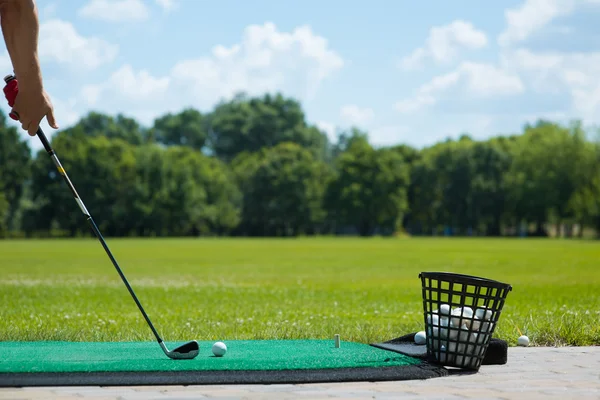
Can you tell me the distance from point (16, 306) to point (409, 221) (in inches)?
4519

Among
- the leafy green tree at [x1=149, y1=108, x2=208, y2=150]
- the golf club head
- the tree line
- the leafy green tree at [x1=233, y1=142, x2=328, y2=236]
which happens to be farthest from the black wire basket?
the leafy green tree at [x1=149, y1=108, x2=208, y2=150]

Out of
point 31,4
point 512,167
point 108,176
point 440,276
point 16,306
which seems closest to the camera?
point 31,4

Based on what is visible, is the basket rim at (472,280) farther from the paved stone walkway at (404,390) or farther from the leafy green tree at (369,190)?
the leafy green tree at (369,190)

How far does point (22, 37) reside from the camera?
6.20 metres

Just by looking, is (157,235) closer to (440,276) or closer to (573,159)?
(573,159)

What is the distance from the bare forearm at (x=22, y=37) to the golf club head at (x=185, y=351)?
250 centimetres

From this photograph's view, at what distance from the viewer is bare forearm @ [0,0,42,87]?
20.0 ft

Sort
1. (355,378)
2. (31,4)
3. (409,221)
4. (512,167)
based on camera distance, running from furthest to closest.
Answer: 1. (409,221)
2. (512,167)
3. (355,378)
4. (31,4)

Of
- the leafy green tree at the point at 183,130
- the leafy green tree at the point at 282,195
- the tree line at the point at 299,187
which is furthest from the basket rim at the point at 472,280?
the leafy green tree at the point at 183,130

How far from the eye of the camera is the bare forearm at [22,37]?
20.0 feet

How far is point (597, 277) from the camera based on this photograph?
28359mm

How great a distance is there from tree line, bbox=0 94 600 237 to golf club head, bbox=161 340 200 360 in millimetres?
96689

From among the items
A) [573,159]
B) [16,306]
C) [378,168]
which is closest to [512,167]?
[573,159]

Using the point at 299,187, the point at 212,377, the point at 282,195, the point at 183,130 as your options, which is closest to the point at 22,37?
the point at 212,377
